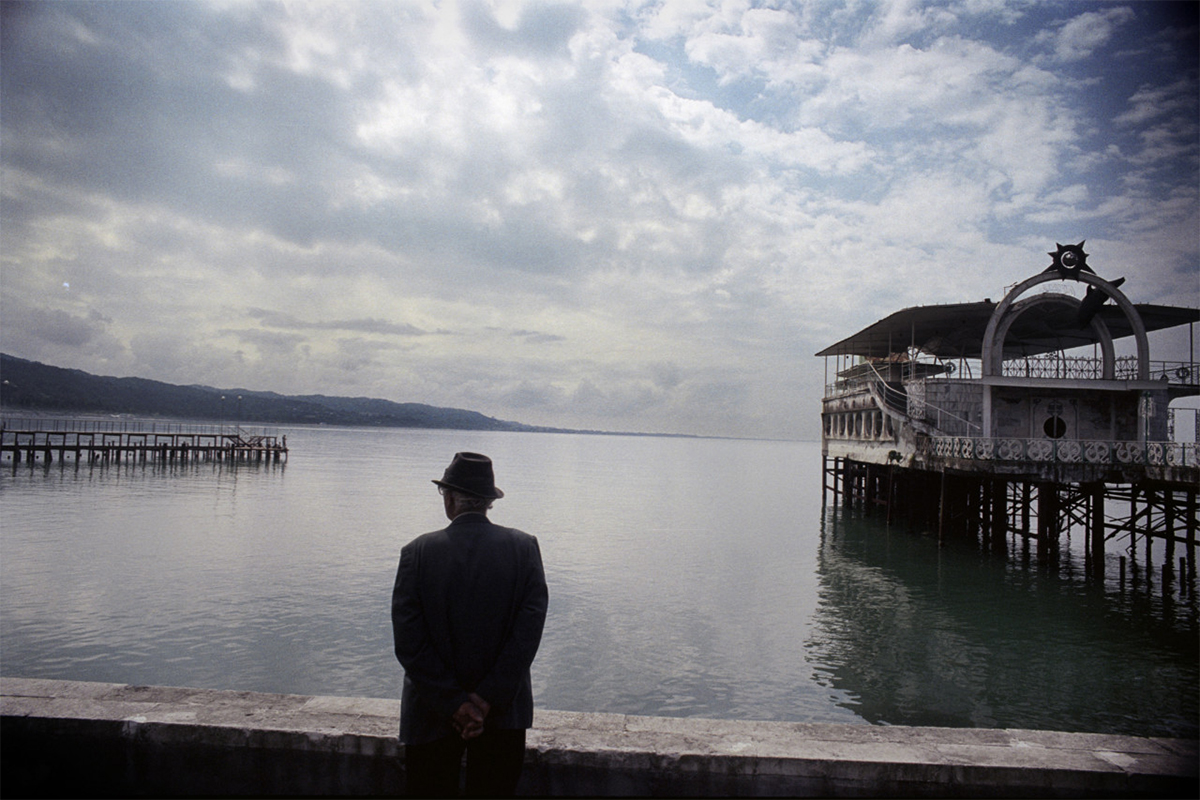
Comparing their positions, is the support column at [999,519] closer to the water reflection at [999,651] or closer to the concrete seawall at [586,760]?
the water reflection at [999,651]

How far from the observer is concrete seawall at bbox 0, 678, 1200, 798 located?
4.62 m

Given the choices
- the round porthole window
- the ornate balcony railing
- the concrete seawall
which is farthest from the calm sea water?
the concrete seawall

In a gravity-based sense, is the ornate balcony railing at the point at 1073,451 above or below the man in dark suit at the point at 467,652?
above

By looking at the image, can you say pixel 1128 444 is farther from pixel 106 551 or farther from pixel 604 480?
pixel 604 480

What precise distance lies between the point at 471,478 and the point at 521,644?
1.02m

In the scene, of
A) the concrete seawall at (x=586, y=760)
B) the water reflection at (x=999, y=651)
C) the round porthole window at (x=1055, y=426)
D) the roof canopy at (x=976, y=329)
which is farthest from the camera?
the roof canopy at (x=976, y=329)

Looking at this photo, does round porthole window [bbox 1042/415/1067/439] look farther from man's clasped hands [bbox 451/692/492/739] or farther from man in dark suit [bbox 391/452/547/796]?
man's clasped hands [bbox 451/692/492/739]

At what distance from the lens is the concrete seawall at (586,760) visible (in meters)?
4.62

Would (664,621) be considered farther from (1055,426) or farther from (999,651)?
(1055,426)

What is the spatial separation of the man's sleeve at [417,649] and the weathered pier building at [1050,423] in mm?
24778

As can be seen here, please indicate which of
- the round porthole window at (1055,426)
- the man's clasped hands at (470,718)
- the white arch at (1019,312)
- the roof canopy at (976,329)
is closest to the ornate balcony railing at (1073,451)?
the white arch at (1019,312)

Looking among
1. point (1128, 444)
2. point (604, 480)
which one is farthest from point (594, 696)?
point (604, 480)

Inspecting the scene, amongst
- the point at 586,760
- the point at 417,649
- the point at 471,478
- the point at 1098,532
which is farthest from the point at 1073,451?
the point at 417,649

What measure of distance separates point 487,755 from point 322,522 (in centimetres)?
3528
